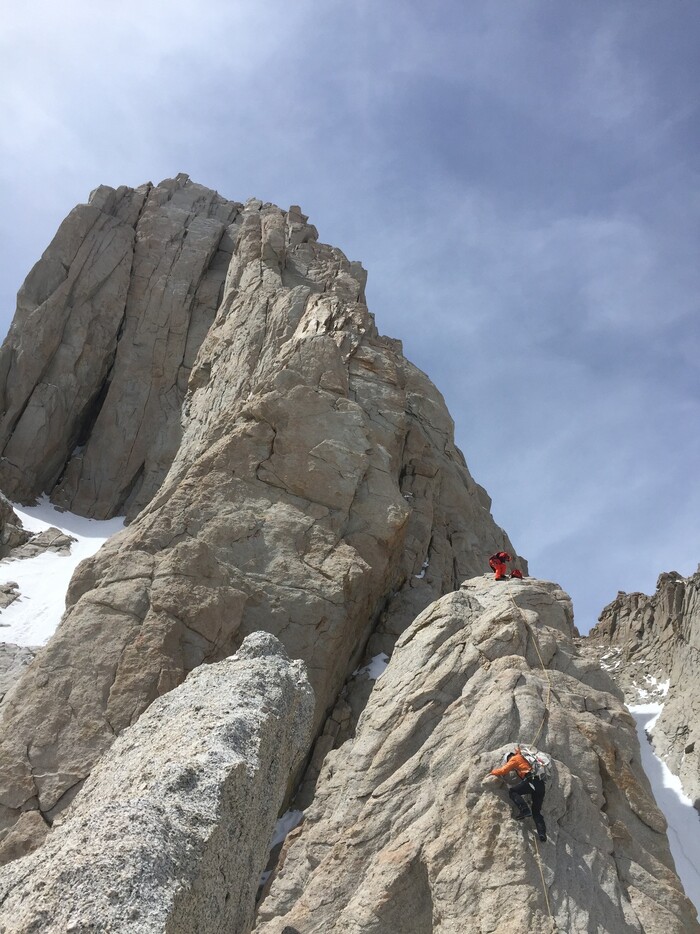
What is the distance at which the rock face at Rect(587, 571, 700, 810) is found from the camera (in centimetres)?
3569

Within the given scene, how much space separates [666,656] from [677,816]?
13.9 metres

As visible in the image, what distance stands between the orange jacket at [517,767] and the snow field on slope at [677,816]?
13583 millimetres

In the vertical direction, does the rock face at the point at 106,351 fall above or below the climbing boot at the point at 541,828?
above

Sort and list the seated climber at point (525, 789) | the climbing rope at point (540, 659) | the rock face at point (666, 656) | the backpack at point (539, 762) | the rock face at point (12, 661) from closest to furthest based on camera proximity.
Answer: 1. the seated climber at point (525, 789)
2. the backpack at point (539, 762)
3. the climbing rope at point (540, 659)
4. the rock face at point (12, 661)
5. the rock face at point (666, 656)

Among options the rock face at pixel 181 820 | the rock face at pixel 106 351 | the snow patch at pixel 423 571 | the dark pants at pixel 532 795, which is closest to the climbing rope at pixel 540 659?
the dark pants at pixel 532 795

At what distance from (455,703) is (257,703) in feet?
20.9

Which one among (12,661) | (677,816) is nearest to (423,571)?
(12,661)

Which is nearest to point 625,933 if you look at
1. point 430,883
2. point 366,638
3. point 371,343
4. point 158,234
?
point 430,883

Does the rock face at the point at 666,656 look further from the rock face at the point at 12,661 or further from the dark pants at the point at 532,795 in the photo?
the rock face at the point at 12,661

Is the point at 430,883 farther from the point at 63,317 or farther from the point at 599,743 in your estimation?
the point at 63,317

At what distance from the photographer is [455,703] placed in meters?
16.9

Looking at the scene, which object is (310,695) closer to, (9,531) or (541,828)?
(541,828)

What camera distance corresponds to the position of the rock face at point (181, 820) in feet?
24.5

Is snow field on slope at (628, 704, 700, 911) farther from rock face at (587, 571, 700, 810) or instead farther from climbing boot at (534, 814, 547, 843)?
climbing boot at (534, 814, 547, 843)
